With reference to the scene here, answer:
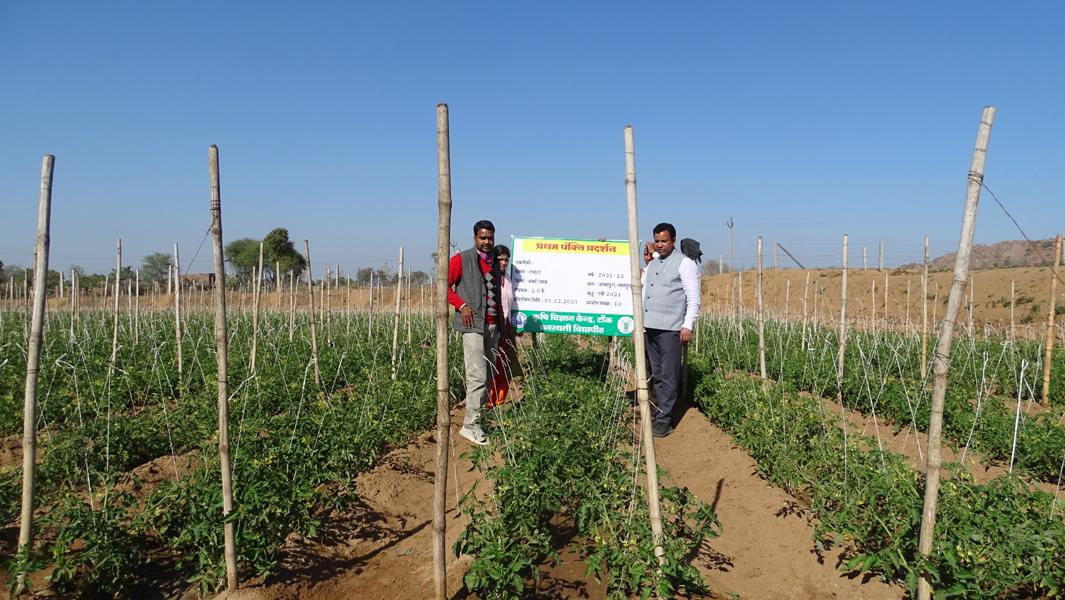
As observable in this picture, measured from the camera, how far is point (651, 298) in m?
5.96

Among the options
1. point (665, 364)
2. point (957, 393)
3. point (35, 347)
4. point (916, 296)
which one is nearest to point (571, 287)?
point (665, 364)

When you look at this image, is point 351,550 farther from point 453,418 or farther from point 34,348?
point 453,418

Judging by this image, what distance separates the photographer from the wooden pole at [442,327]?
2.84 m

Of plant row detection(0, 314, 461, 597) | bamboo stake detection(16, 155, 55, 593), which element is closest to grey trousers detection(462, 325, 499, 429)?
plant row detection(0, 314, 461, 597)

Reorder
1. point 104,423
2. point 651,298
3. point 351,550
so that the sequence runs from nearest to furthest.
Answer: point 351,550 → point 104,423 → point 651,298

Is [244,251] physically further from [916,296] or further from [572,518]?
[572,518]

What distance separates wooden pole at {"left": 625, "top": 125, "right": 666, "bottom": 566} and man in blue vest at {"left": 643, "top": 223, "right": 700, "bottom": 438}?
281 cm

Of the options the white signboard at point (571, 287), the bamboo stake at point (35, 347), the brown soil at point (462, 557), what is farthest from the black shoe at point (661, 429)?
the bamboo stake at point (35, 347)

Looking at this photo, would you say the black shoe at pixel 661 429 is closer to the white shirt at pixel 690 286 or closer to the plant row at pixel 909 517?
the white shirt at pixel 690 286

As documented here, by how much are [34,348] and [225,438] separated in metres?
1.09

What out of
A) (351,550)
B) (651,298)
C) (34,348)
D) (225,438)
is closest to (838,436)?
(651,298)

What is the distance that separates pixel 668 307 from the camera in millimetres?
5824

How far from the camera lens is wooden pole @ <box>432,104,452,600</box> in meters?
2.84

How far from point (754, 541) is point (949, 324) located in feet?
6.61
